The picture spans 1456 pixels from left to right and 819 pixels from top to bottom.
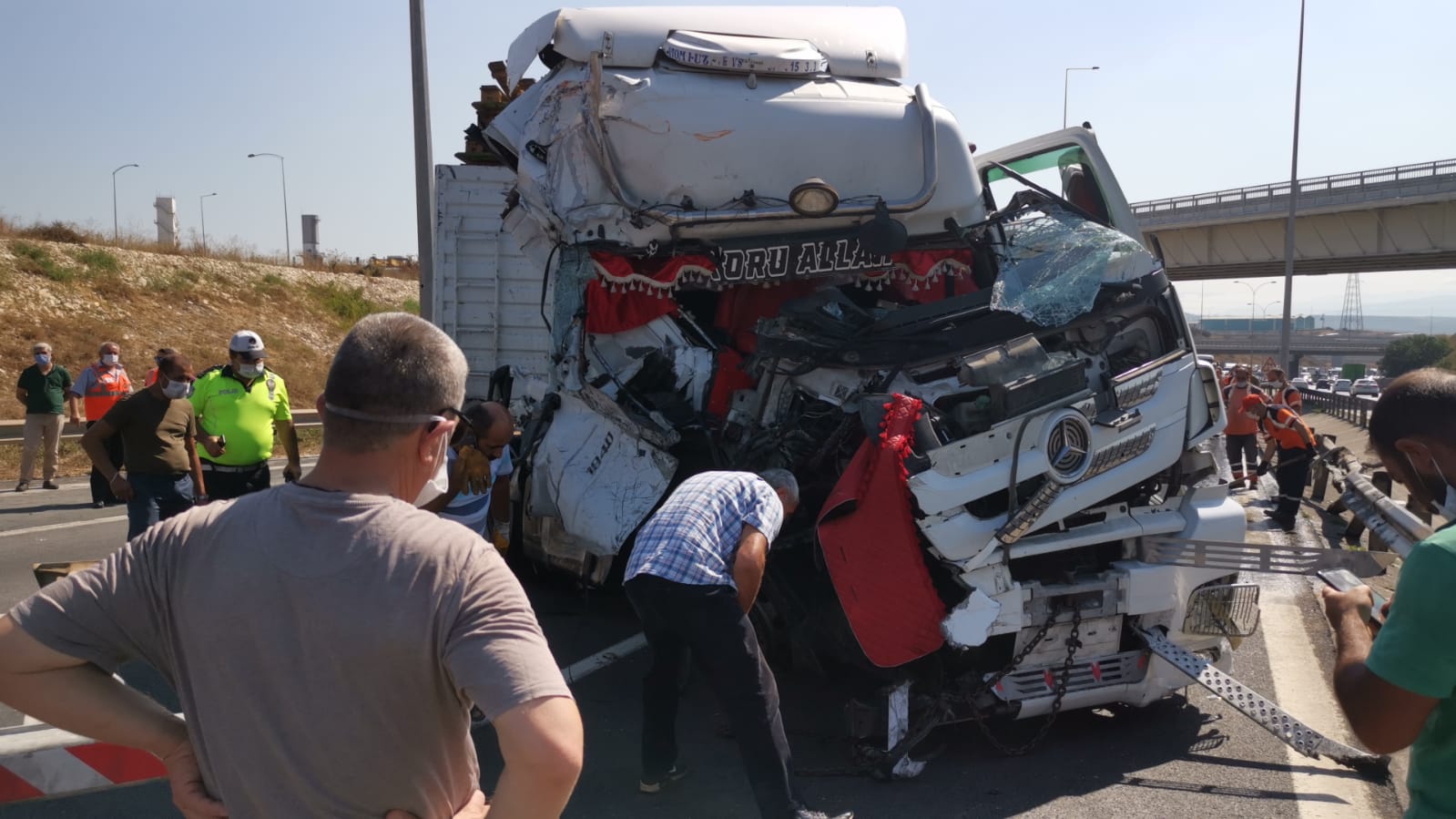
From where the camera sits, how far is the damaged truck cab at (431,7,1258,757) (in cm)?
461

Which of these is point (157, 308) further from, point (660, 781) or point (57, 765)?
point (57, 765)

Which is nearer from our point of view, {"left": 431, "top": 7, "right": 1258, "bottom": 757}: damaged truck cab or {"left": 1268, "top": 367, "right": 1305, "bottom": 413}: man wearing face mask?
{"left": 431, "top": 7, "right": 1258, "bottom": 757}: damaged truck cab

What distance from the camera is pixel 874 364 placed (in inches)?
198

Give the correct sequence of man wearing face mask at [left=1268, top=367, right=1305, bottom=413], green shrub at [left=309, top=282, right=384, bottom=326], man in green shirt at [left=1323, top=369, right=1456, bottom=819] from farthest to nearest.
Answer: green shrub at [left=309, top=282, right=384, bottom=326] < man wearing face mask at [left=1268, top=367, right=1305, bottom=413] < man in green shirt at [left=1323, top=369, right=1456, bottom=819]

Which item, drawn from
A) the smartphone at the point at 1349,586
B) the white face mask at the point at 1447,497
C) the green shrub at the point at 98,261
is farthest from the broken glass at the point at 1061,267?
the green shrub at the point at 98,261

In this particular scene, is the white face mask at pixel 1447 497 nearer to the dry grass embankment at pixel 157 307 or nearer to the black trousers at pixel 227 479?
the black trousers at pixel 227 479

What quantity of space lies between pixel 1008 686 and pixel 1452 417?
283 cm

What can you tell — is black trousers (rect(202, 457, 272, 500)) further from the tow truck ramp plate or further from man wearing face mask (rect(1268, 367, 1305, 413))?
man wearing face mask (rect(1268, 367, 1305, 413))

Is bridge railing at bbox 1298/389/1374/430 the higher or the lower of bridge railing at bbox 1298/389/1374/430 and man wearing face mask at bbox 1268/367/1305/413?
the lower

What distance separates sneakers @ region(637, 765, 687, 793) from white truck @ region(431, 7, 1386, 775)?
0.82 meters

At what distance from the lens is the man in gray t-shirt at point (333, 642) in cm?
159

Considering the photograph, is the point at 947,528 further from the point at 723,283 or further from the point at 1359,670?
the point at 1359,670

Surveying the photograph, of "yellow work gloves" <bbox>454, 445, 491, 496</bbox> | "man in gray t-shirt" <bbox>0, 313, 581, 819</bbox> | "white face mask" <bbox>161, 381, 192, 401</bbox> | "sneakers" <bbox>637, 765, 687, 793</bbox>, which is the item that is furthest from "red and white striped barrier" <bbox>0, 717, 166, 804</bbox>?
"white face mask" <bbox>161, 381, 192, 401</bbox>

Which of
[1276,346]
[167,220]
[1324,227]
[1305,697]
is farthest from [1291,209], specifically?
[1276,346]
